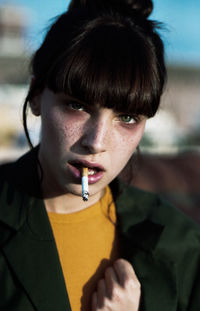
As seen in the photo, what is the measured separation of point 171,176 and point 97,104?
→ 7.54 feet

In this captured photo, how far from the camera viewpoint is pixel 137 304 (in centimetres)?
154

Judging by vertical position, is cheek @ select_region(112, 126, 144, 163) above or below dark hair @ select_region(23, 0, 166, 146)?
below

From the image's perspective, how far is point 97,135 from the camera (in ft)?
4.48

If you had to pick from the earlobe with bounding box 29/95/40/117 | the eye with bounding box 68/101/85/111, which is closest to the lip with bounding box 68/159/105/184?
the eye with bounding box 68/101/85/111

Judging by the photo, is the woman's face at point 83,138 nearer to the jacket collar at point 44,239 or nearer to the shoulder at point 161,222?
the jacket collar at point 44,239

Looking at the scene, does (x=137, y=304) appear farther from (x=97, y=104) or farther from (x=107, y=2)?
(x=107, y=2)

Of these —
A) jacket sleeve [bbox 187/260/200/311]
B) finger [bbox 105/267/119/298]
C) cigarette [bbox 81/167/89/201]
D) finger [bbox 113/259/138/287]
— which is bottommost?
jacket sleeve [bbox 187/260/200/311]

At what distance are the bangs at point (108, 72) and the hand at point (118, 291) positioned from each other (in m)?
0.68

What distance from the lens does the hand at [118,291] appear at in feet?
4.84

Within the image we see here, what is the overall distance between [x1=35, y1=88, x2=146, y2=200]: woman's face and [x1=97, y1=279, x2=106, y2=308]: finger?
15.6 inches

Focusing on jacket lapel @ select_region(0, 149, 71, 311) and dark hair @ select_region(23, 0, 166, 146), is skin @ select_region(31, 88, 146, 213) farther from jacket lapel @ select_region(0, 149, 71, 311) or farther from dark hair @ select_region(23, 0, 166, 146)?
jacket lapel @ select_region(0, 149, 71, 311)

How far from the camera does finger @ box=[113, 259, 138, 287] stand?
5.05 feet

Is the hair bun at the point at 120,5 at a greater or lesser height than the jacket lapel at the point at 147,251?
greater

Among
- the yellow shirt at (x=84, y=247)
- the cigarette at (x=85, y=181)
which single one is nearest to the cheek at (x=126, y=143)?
the cigarette at (x=85, y=181)
